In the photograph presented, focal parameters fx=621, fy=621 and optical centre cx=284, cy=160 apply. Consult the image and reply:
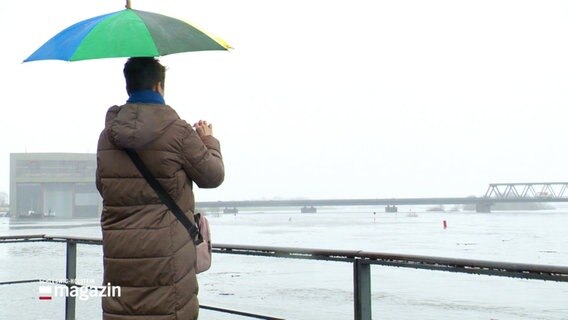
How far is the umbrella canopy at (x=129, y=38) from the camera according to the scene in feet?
7.39

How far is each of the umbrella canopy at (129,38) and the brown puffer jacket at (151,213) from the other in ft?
0.72

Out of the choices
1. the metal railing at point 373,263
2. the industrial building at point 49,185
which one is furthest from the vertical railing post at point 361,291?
the industrial building at point 49,185

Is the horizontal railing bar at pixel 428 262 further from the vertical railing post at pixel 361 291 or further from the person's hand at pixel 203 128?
the person's hand at pixel 203 128

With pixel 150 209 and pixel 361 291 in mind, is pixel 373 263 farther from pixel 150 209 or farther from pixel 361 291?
pixel 150 209

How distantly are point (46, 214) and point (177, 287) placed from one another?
366ft

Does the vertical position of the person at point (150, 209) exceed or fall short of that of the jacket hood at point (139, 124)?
it falls short

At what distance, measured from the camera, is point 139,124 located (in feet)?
7.05

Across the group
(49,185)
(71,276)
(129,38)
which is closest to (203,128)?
(129,38)

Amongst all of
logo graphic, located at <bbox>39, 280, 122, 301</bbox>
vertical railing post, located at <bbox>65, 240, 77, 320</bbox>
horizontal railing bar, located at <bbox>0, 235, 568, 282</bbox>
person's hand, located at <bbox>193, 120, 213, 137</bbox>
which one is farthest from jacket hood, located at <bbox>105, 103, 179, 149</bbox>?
vertical railing post, located at <bbox>65, 240, 77, 320</bbox>

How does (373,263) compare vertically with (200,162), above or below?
below

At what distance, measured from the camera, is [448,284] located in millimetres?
17766

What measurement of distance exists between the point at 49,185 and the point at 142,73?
11019cm

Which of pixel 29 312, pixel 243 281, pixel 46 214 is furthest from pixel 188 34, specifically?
pixel 46 214

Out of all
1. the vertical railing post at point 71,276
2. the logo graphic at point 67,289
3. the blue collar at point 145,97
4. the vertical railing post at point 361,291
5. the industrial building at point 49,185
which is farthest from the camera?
the industrial building at point 49,185
